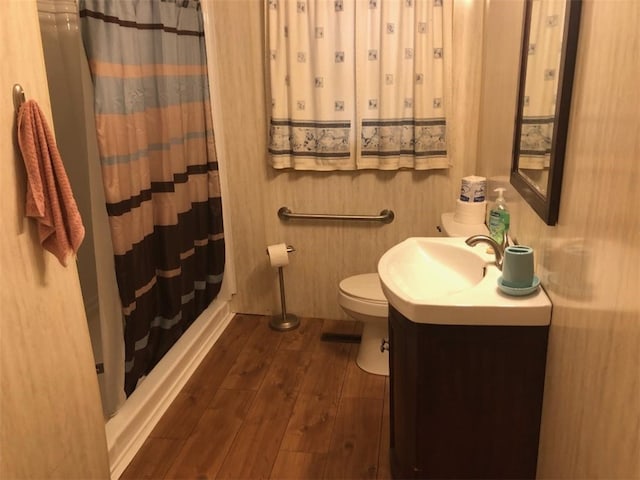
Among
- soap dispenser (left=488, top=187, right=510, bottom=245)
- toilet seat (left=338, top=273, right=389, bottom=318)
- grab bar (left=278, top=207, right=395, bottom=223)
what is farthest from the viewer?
grab bar (left=278, top=207, right=395, bottom=223)

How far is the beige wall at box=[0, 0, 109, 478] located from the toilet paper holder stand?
1562 mm

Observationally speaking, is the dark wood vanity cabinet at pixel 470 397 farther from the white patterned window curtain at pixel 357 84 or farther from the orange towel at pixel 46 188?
the white patterned window curtain at pixel 357 84

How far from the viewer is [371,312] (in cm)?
254

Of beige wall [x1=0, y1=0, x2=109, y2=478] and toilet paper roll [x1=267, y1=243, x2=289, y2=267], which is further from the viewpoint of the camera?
toilet paper roll [x1=267, y1=243, x2=289, y2=267]

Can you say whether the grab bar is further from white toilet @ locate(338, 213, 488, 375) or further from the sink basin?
the sink basin

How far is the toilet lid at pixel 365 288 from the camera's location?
2551 millimetres

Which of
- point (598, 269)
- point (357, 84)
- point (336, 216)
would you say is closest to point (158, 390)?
point (336, 216)

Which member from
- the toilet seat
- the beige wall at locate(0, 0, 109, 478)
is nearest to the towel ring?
the beige wall at locate(0, 0, 109, 478)

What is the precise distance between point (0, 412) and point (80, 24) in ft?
3.91

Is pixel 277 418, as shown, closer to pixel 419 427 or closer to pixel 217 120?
pixel 419 427

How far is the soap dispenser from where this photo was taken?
1977mm

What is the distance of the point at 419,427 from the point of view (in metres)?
1.63

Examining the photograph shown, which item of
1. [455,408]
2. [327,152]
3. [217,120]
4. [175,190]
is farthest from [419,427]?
[217,120]

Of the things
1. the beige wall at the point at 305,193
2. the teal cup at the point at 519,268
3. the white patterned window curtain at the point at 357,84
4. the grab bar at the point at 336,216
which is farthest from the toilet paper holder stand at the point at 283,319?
the teal cup at the point at 519,268
